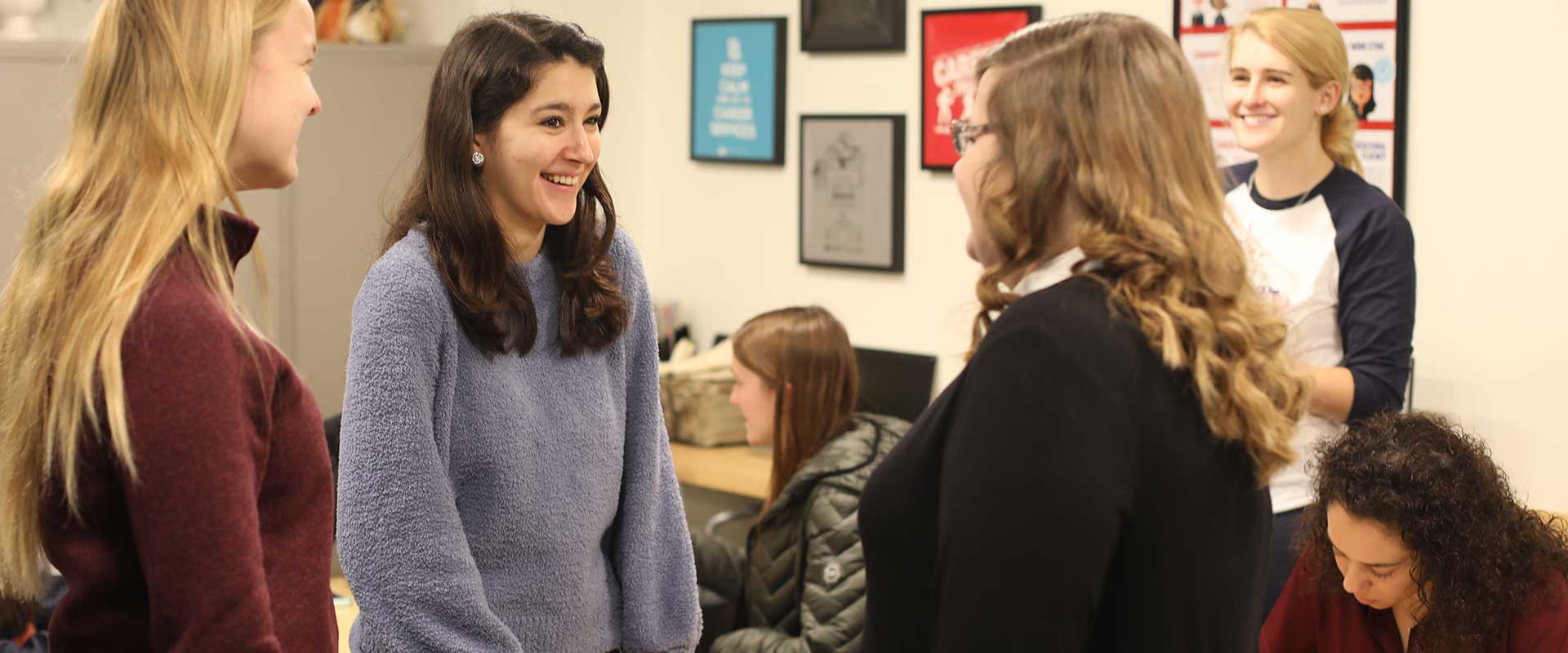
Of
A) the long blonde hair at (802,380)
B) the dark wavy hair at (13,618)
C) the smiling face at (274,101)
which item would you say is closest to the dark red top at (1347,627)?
the long blonde hair at (802,380)

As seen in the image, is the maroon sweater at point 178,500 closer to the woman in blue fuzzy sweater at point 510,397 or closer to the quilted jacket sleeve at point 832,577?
the woman in blue fuzzy sweater at point 510,397

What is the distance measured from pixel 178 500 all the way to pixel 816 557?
5.65 ft

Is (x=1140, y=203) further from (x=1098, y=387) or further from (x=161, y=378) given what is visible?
(x=161, y=378)

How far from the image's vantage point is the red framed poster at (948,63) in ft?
12.3

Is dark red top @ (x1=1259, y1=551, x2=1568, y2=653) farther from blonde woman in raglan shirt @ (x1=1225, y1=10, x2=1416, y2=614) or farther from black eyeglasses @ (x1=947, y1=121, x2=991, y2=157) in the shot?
black eyeglasses @ (x1=947, y1=121, x2=991, y2=157)

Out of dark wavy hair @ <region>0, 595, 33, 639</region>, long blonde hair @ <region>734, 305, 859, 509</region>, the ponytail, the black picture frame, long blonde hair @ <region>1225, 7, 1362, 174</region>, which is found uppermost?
the black picture frame

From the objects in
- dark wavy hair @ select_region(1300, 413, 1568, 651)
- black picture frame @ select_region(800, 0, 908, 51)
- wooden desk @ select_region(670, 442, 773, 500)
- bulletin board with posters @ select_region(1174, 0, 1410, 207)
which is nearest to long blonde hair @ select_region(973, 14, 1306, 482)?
dark wavy hair @ select_region(1300, 413, 1568, 651)

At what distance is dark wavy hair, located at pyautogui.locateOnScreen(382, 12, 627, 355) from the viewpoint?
1.53 meters

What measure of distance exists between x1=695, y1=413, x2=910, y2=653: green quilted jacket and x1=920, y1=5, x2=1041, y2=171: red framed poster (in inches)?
45.3

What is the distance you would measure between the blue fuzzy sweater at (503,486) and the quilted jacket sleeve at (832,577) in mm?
912


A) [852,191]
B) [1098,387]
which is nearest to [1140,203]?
[1098,387]

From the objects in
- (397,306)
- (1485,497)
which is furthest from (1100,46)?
(1485,497)

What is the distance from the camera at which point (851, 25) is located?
4012mm

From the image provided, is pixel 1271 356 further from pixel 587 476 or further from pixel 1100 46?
pixel 587 476
